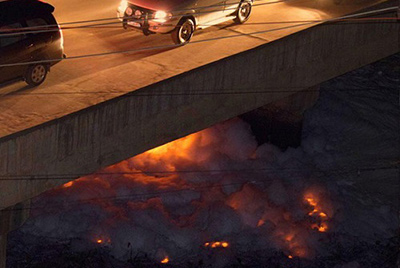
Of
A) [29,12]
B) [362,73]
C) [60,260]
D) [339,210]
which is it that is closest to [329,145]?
[339,210]

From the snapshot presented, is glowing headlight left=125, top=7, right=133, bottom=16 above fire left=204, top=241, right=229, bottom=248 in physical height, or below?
above

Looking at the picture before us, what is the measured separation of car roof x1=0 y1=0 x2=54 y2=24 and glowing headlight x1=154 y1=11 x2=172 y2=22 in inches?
107

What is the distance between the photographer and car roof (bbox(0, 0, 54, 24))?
15992 mm

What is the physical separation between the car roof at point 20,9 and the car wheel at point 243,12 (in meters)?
5.54

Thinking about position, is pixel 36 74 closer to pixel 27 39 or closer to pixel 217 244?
pixel 27 39

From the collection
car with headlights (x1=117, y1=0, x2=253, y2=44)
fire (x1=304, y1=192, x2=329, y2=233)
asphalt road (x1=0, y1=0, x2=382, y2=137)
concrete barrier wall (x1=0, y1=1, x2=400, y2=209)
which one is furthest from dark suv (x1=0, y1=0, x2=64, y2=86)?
fire (x1=304, y1=192, x2=329, y2=233)

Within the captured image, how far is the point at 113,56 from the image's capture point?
18344mm

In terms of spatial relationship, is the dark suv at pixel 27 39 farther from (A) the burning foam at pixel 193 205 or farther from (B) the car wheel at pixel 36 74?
(A) the burning foam at pixel 193 205

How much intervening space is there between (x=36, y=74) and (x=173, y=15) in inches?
148

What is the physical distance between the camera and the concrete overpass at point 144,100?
1459 centimetres

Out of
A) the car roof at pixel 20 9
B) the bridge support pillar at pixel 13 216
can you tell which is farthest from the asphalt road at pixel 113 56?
the bridge support pillar at pixel 13 216

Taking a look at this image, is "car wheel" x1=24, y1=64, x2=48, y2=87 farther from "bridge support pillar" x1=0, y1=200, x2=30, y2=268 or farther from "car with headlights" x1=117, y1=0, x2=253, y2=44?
"car with headlights" x1=117, y1=0, x2=253, y2=44

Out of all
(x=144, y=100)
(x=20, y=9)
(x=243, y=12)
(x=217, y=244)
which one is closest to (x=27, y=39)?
(x=20, y=9)

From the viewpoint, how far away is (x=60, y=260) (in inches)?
819
